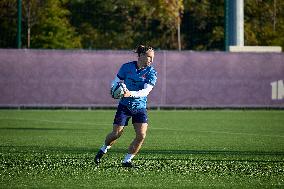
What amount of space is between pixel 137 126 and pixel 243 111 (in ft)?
77.4

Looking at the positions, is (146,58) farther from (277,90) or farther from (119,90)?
(277,90)

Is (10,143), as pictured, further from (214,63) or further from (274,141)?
(214,63)

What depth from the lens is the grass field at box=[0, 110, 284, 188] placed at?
13.4 meters

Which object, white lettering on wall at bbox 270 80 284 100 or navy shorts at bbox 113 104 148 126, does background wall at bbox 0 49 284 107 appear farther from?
navy shorts at bbox 113 104 148 126

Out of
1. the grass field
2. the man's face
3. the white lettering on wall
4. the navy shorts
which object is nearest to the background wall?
the white lettering on wall

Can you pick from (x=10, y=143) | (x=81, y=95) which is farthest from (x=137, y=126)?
(x=81, y=95)

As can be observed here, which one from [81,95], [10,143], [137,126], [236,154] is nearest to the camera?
[137,126]

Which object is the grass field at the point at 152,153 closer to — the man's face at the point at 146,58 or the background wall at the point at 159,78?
the man's face at the point at 146,58

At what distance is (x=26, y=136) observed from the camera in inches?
916

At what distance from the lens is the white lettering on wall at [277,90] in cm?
3925

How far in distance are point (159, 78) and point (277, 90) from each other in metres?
5.15

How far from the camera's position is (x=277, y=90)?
129 ft

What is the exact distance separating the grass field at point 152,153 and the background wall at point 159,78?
4222 mm

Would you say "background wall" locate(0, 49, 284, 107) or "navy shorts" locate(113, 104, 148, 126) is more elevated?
"navy shorts" locate(113, 104, 148, 126)
